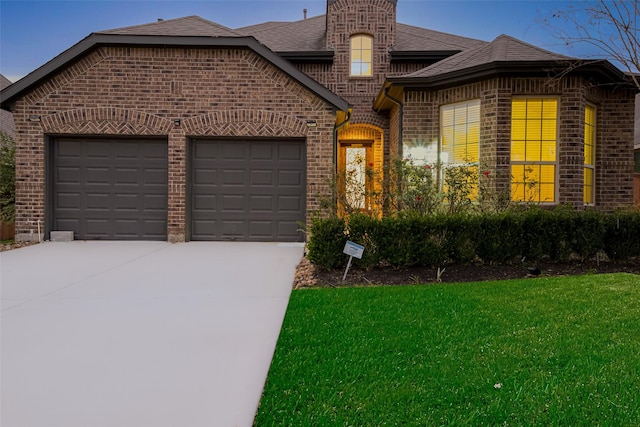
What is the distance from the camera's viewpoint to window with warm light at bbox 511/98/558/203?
28.6ft

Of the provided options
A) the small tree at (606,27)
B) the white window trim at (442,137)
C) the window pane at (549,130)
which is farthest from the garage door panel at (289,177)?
the small tree at (606,27)

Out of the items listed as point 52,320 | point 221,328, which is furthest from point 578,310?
point 52,320

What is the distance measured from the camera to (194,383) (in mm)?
2709

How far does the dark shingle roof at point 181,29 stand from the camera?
385 inches

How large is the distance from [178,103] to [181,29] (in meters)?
2.07

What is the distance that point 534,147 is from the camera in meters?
8.81

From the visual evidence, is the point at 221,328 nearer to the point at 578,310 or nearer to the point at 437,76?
the point at 578,310

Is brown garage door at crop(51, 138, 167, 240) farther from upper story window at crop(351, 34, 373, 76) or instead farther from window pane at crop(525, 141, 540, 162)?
window pane at crop(525, 141, 540, 162)

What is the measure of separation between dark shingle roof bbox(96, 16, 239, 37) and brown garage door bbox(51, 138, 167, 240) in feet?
8.67

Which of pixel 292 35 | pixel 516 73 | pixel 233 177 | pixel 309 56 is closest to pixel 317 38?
pixel 292 35

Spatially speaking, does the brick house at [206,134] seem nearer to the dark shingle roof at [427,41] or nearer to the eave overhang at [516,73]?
the eave overhang at [516,73]

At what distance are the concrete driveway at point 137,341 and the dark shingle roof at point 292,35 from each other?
8513 millimetres

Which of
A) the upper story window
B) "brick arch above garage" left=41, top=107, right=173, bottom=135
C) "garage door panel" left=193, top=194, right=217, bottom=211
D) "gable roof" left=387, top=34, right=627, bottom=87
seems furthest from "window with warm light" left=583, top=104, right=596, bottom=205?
"brick arch above garage" left=41, top=107, right=173, bottom=135

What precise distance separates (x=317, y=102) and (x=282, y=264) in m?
4.37
